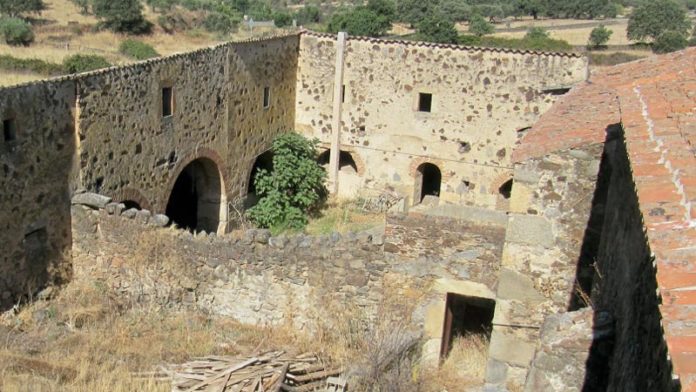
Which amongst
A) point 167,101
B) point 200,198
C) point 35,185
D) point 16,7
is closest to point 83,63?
point 200,198

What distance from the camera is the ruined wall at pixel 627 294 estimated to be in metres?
3.51

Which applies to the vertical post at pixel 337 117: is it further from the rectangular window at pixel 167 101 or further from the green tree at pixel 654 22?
the green tree at pixel 654 22

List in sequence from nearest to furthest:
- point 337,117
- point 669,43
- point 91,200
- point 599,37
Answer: point 91,200 → point 337,117 → point 669,43 → point 599,37

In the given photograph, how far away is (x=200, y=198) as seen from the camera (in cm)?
1742

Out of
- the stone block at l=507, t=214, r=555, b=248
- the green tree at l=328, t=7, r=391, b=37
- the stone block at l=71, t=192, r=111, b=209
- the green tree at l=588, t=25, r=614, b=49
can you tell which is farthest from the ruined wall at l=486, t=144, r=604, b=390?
the green tree at l=588, t=25, r=614, b=49

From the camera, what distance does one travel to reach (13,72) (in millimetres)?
16438

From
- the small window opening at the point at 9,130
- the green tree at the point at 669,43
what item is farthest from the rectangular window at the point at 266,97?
the green tree at the point at 669,43

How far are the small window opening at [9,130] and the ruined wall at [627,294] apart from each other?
812 cm

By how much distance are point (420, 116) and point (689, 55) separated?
11.0 m

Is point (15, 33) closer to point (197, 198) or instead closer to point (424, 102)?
point (197, 198)

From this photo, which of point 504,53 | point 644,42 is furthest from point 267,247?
point 644,42

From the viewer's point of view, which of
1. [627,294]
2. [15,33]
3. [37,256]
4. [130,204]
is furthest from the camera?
[15,33]

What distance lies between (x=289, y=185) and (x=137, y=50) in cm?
771

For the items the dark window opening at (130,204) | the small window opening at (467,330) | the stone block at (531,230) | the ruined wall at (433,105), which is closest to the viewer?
the stone block at (531,230)
